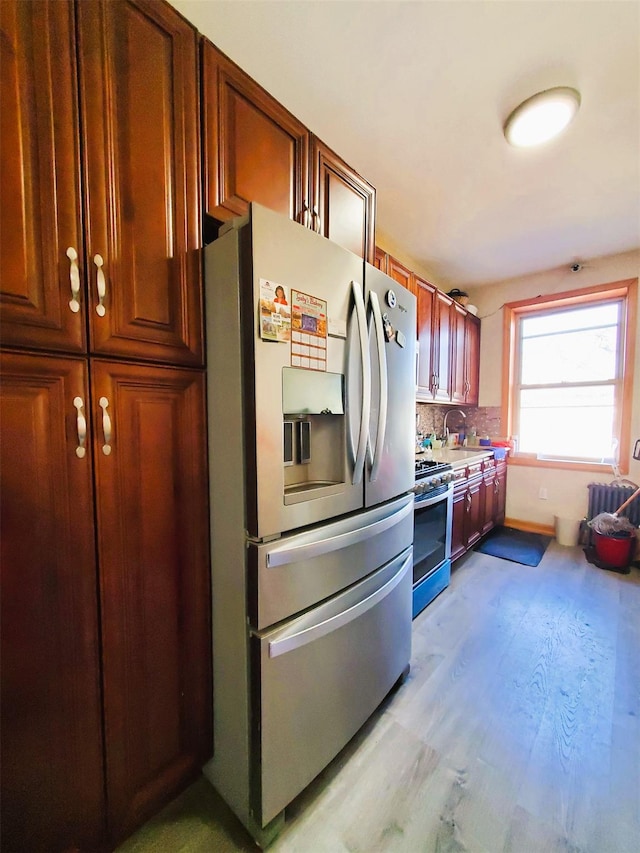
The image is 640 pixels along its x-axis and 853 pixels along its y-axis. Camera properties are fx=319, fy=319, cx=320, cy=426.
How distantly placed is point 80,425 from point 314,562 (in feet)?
2.45

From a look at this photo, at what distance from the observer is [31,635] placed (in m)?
0.74

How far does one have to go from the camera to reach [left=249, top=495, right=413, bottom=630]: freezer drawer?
904mm

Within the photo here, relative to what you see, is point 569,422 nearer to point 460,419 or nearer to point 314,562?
point 460,419

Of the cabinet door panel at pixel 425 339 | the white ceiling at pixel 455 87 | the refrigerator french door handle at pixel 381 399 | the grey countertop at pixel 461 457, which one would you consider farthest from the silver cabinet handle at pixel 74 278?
the cabinet door panel at pixel 425 339

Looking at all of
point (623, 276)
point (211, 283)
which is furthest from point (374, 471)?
point (623, 276)

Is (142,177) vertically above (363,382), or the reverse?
(142,177)

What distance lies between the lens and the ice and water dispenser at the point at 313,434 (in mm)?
1030

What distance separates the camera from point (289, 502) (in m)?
0.97

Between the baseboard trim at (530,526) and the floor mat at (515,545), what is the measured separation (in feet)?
0.20

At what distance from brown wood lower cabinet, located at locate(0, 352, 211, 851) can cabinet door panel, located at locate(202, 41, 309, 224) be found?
64 cm

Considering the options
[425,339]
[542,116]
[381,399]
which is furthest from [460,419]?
[381,399]

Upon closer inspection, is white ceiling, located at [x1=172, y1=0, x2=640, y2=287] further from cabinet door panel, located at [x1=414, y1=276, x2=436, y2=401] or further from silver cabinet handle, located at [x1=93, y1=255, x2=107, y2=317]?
silver cabinet handle, located at [x1=93, y1=255, x2=107, y2=317]

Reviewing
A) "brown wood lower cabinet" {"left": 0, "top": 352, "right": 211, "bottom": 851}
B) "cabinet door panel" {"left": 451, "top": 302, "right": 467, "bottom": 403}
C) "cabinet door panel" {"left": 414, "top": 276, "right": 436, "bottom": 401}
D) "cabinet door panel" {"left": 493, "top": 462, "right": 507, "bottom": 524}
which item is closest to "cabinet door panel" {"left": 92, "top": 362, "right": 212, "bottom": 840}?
"brown wood lower cabinet" {"left": 0, "top": 352, "right": 211, "bottom": 851}

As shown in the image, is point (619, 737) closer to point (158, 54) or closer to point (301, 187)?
point (301, 187)
